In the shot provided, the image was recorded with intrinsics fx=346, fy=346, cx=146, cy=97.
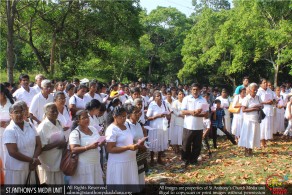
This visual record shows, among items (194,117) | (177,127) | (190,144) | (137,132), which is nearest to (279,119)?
(177,127)

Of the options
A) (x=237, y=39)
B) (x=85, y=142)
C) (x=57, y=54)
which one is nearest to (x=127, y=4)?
(x=57, y=54)

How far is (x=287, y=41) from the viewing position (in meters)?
22.4

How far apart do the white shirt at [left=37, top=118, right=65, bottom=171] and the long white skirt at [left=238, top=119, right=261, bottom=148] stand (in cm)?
523

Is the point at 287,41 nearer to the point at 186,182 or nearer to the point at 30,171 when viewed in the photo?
the point at 186,182

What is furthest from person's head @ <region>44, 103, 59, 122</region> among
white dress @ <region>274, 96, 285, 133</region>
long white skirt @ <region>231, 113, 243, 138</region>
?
white dress @ <region>274, 96, 285, 133</region>

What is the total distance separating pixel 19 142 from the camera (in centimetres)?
474

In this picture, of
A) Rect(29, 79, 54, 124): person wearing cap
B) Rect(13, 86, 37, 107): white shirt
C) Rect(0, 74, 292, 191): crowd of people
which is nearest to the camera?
Rect(0, 74, 292, 191): crowd of people

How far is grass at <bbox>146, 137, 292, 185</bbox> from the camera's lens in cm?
704

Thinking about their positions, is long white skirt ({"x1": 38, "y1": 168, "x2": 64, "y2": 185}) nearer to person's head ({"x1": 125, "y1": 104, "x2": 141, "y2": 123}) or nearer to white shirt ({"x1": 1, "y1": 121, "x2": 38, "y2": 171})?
white shirt ({"x1": 1, "y1": 121, "x2": 38, "y2": 171})

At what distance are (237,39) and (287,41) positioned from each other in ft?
13.7

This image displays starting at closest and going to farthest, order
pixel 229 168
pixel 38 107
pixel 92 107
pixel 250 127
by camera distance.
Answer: pixel 92 107 < pixel 38 107 < pixel 229 168 < pixel 250 127

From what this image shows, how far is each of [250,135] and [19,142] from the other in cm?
597

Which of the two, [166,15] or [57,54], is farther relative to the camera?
[166,15]

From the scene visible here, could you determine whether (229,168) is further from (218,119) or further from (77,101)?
(77,101)
